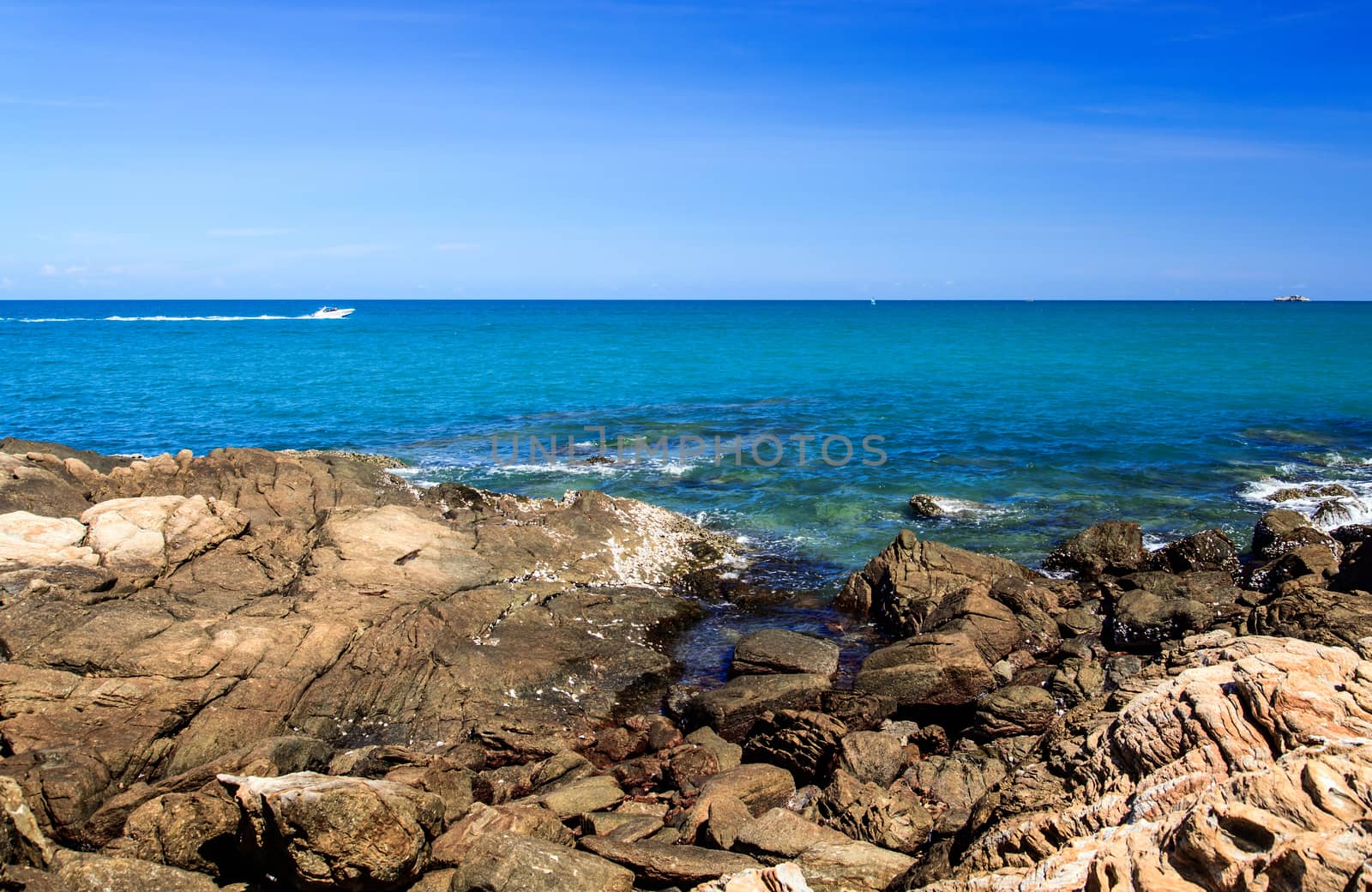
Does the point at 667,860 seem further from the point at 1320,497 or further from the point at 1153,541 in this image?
the point at 1320,497

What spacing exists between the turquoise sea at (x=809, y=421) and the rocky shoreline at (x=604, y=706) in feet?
14.4

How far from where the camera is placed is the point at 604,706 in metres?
14.8

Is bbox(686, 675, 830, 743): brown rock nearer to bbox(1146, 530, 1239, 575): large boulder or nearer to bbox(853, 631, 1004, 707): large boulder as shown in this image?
bbox(853, 631, 1004, 707): large boulder

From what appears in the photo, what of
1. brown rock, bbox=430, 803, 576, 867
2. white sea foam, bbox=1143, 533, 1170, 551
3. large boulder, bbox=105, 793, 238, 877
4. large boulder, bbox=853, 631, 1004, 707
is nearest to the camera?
brown rock, bbox=430, 803, 576, 867

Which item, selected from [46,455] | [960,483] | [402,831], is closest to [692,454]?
[960,483]

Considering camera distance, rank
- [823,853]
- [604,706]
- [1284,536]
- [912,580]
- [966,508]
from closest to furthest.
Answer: [823,853] < [604,706] < [912,580] < [1284,536] < [966,508]

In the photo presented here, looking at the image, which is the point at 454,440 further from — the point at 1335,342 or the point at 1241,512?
the point at 1335,342

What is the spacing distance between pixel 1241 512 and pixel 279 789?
2662cm

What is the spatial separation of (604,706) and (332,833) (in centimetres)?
682

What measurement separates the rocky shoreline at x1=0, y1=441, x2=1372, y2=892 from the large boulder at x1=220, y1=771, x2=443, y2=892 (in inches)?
1.3

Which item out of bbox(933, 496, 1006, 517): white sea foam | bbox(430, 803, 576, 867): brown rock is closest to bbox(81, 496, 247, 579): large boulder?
bbox(430, 803, 576, 867): brown rock

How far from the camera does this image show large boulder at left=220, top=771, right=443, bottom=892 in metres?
8.29

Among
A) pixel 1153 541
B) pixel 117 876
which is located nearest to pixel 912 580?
pixel 1153 541

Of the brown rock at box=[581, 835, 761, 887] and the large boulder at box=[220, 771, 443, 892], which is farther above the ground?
the large boulder at box=[220, 771, 443, 892]
